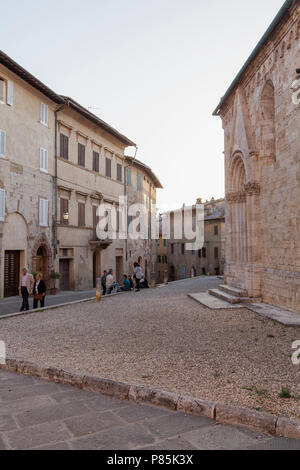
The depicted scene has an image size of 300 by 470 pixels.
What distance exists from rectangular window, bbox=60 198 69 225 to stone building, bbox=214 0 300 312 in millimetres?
10183

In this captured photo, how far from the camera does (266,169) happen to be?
12734mm

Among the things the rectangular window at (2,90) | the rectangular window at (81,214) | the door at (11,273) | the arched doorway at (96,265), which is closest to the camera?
the rectangular window at (2,90)

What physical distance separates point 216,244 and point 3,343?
42.0 metres

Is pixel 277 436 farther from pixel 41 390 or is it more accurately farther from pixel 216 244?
pixel 216 244

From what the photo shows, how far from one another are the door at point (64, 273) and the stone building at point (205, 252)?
2505 centimetres

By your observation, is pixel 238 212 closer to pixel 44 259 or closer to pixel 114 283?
pixel 114 283

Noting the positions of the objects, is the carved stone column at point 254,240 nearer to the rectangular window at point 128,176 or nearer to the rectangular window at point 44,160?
the rectangular window at point 44,160

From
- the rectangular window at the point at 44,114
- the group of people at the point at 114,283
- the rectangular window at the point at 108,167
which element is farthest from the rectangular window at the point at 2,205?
the rectangular window at the point at 108,167

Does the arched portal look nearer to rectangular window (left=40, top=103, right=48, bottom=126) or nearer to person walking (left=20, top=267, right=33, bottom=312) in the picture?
person walking (left=20, top=267, right=33, bottom=312)

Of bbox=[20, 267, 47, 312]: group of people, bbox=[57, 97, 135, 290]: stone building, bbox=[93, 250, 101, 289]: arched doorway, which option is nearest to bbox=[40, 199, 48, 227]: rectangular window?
bbox=[57, 97, 135, 290]: stone building

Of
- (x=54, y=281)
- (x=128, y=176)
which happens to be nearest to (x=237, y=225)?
(x=54, y=281)

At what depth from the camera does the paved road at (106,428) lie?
346 cm

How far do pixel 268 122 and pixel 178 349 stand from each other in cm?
916

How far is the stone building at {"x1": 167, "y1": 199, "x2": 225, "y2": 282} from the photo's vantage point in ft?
156
